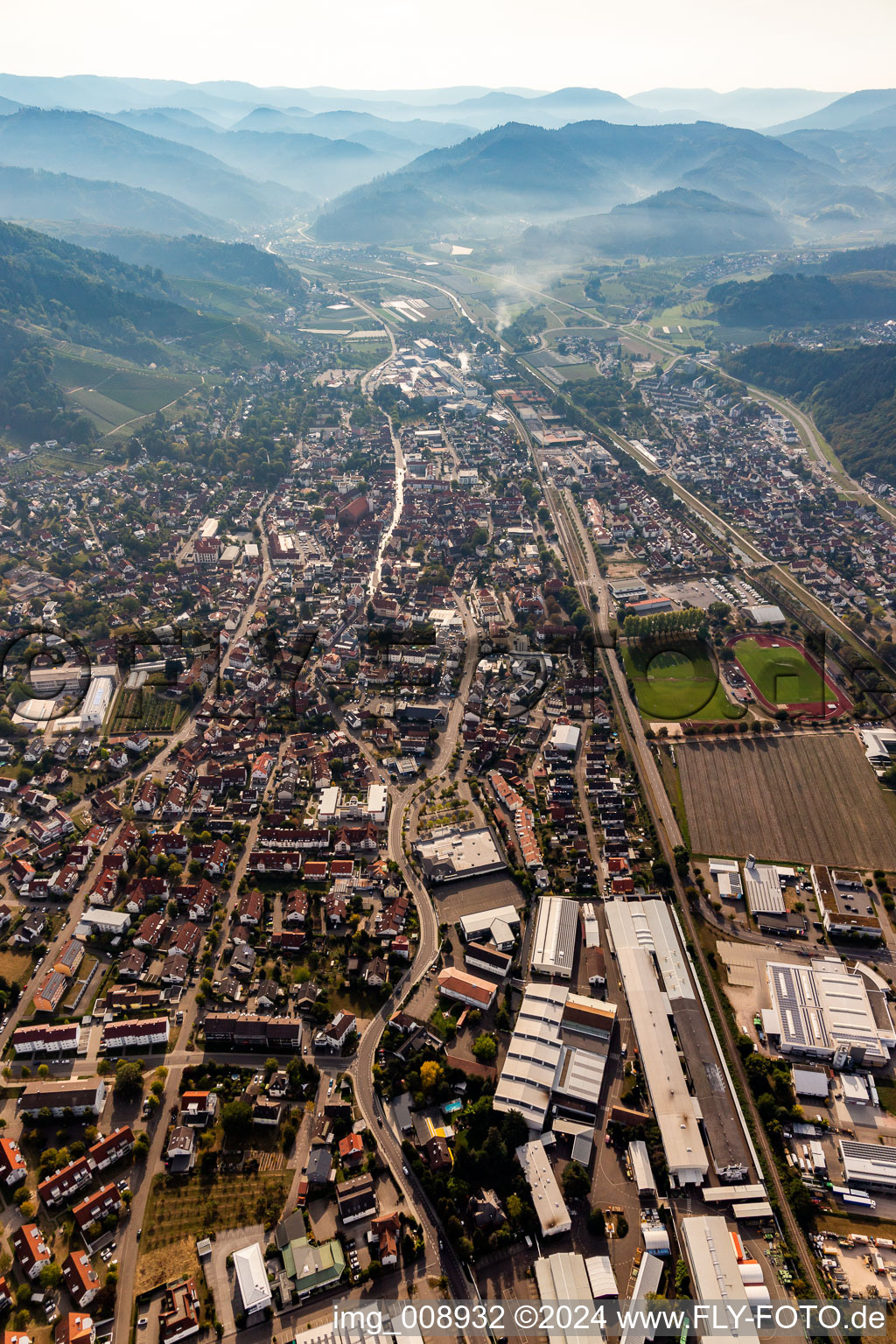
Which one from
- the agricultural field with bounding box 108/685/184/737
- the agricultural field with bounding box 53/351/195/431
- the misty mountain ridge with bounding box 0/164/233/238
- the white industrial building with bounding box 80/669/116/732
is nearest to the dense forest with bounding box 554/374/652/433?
the agricultural field with bounding box 53/351/195/431

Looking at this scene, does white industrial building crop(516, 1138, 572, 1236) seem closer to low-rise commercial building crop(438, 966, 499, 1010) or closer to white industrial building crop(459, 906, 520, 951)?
low-rise commercial building crop(438, 966, 499, 1010)

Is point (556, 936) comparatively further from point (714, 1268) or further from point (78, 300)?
point (78, 300)

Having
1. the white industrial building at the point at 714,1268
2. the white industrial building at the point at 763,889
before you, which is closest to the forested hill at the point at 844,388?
the white industrial building at the point at 763,889

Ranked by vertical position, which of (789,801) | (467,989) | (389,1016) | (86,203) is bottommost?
(389,1016)

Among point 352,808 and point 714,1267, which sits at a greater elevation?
point 352,808

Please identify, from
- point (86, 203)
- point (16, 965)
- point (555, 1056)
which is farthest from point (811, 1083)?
point (86, 203)

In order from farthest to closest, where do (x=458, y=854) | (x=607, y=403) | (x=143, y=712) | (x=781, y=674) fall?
1. (x=607, y=403)
2. (x=781, y=674)
3. (x=143, y=712)
4. (x=458, y=854)

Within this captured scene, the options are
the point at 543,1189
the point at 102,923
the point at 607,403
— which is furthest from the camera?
the point at 607,403
